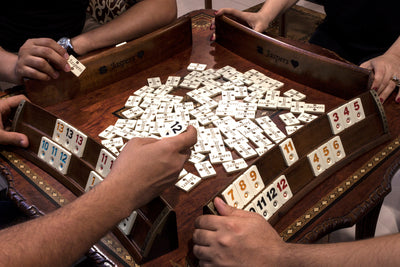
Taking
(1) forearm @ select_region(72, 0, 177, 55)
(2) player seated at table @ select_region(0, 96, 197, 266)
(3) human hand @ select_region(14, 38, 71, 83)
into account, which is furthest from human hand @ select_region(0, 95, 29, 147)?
(2) player seated at table @ select_region(0, 96, 197, 266)

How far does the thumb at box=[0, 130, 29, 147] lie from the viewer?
1.53 metres

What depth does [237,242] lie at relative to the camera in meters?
1.01

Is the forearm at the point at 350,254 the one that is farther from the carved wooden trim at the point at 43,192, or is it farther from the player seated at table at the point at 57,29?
the player seated at table at the point at 57,29

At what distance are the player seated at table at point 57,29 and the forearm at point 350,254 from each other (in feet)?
4.22

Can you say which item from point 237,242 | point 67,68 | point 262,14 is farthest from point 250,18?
point 237,242

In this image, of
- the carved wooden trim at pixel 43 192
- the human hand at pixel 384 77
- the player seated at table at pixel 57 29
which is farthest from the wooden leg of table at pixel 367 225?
the player seated at table at pixel 57 29

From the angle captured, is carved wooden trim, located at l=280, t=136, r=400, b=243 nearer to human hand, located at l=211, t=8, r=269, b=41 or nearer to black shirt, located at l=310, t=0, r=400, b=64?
black shirt, located at l=310, t=0, r=400, b=64

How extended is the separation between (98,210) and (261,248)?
459 millimetres

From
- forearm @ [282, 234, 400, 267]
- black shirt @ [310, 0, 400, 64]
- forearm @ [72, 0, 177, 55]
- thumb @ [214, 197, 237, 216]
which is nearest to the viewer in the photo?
forearm @ [282, 234, 400, 267]

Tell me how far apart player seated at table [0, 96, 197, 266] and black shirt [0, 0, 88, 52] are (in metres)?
1.45

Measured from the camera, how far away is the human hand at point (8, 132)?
1.53 m

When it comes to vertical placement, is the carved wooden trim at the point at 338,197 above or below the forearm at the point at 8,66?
below

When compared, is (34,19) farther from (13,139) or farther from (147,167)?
(147,167)

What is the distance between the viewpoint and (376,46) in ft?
7.39
